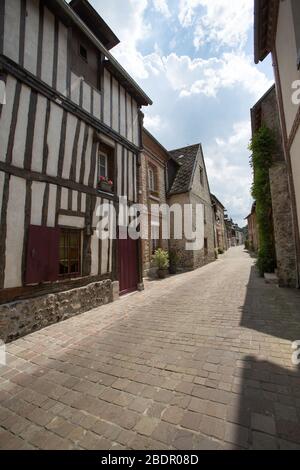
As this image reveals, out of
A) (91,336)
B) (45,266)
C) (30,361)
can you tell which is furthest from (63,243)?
(30,361)

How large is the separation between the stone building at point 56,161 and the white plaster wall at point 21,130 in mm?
19

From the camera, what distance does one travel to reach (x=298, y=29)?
4.13 metres

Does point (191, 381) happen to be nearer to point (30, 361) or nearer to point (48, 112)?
point (30, 361)

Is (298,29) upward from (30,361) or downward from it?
upward

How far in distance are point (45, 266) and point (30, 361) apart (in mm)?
1900

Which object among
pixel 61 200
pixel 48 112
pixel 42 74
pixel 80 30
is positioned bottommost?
pixel 61 200

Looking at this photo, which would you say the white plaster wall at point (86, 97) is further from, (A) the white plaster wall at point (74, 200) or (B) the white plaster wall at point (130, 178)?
(A) the white plaster wall at point (74, 200)

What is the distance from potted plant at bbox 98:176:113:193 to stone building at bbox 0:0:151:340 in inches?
2.4

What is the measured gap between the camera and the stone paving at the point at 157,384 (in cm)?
185

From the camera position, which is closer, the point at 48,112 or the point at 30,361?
the point at 30,361

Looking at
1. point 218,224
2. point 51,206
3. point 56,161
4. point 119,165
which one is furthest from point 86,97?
point 218,224

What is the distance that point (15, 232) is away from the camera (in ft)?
13.7

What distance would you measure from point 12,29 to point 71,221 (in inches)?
154

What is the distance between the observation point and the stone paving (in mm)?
1849
